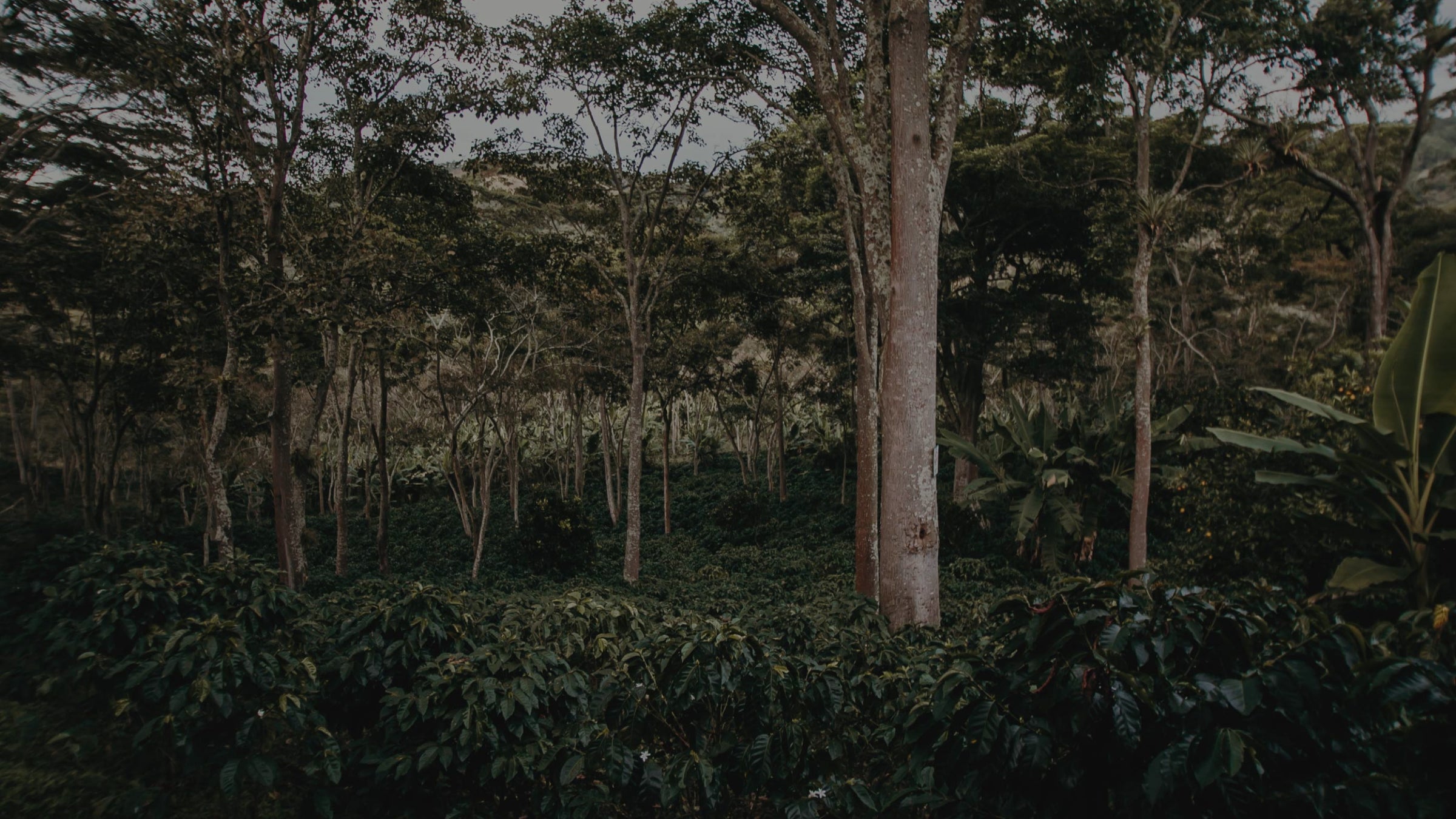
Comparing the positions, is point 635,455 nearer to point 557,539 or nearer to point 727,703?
point 557,539

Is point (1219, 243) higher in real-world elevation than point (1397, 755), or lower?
higher

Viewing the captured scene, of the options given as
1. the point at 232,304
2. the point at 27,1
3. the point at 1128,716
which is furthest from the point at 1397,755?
the point at 27,1

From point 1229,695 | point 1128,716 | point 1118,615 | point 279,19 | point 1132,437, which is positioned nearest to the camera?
point 1229,695

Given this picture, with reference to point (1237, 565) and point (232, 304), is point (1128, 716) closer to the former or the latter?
point (1237, 565)

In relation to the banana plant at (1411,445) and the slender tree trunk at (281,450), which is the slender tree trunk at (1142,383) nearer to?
the banana plant at (1411,445)

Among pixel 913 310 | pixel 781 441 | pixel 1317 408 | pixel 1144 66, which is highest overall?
pixel 1144 66

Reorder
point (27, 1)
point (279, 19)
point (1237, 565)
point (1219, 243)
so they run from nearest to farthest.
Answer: point (27, 1) → point (1237, 565) → point (279, 19) → point (1219, 243)

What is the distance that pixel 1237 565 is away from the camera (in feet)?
32.1

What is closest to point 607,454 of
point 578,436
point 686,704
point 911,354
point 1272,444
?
point 578,436

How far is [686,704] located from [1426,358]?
5754 millimetres

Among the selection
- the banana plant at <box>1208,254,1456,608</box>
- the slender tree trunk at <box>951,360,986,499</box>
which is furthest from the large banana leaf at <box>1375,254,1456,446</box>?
the slender tree trunk at <box>951,360,986,499</box>

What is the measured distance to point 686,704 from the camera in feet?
10.6

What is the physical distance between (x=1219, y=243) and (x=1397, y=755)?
1079 inches

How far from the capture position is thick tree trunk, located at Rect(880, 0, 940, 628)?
20.1ft
